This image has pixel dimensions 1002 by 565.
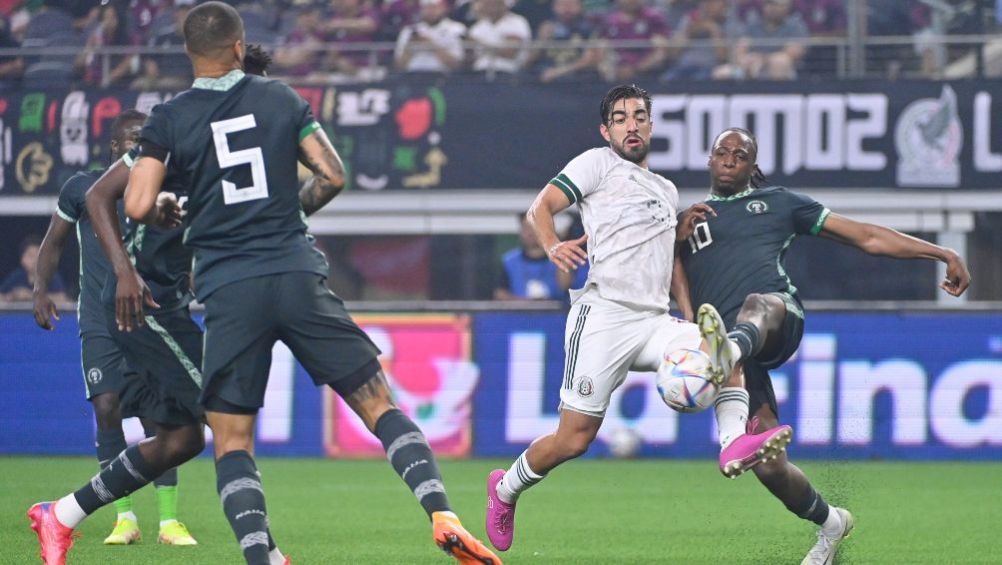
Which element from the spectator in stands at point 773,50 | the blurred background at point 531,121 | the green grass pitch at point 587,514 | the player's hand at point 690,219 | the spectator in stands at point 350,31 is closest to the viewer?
the player's hand at point 690,219

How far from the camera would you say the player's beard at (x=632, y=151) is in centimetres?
714

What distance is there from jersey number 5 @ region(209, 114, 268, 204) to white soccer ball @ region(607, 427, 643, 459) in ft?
29.4

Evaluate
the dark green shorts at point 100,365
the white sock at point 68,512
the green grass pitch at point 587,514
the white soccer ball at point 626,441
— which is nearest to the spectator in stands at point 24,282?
the green grass pitch at point 587,514

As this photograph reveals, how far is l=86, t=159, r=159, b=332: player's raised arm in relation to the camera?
18.9 ft

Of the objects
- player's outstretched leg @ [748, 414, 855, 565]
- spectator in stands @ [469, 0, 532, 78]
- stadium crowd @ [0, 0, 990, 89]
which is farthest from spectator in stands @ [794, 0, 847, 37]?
player's outstretched leg @ [748, 414, 855, 565]

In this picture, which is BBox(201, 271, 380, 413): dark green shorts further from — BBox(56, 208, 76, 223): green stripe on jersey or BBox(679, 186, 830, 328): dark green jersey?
BBox(56, 208, 76, 223): green stripe on jersey

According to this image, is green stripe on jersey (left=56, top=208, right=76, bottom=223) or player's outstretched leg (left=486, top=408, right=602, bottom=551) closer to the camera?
player's outstretched leg (left=486, top=408, right=602, bottom=551)

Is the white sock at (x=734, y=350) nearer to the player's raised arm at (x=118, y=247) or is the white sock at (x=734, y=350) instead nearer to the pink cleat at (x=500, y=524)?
the pink cleat at (x=500, y=524)

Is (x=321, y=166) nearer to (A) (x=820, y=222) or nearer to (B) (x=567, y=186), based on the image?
(B) (x=567, y=186)

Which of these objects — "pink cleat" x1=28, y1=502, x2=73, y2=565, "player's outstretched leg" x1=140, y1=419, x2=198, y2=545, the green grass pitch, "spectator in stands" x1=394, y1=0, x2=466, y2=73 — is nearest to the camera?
"pink cleat" x1=28, y1=502, x2=73, y2=565

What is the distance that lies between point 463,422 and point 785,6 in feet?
19.0

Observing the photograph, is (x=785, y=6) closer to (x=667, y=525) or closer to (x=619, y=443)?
(x=619, y=443)

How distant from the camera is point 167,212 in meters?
5.80

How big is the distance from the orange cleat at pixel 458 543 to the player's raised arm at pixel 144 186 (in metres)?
1.50
